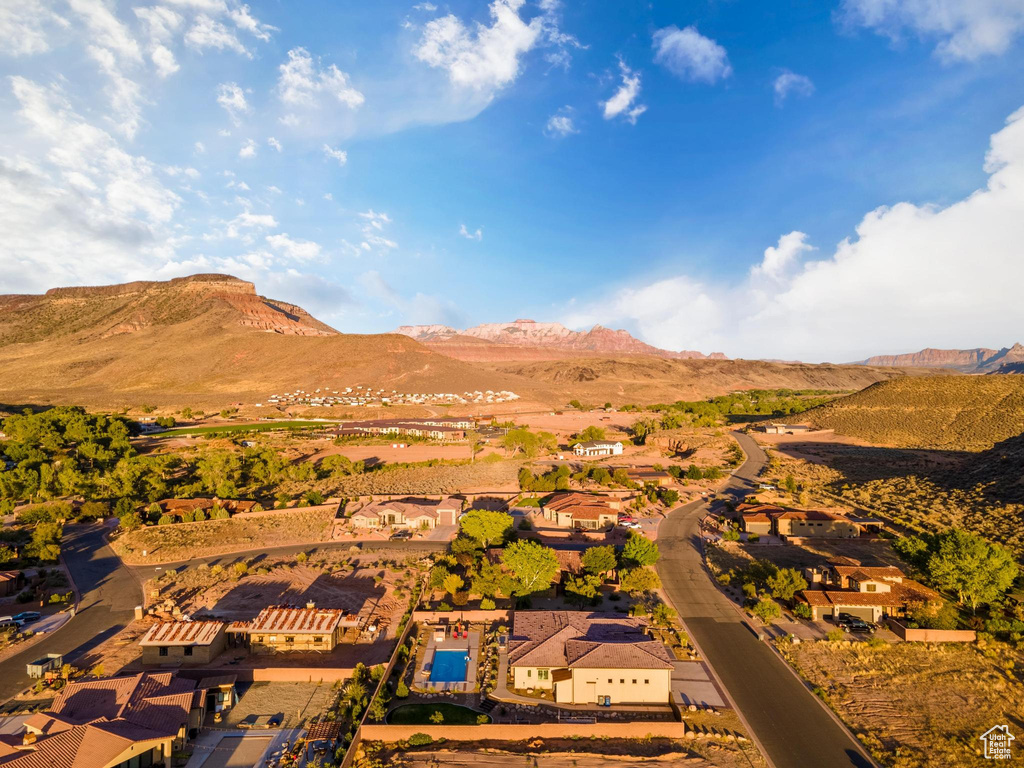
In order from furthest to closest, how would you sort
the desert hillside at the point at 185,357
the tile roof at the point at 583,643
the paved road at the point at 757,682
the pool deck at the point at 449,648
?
the desert hillside at the point at 185,357, the pool deck at the point at 449,648, the tile roof at the point at 583,643, the paved road at the point at 757,682

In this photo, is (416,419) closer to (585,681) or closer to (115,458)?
(115,458)

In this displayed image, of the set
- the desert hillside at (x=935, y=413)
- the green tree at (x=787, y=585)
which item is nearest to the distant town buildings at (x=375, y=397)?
the desert hillside at (x=935, y=413)

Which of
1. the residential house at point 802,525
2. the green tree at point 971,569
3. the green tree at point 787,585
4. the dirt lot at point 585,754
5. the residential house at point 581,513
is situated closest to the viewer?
the dirt lot at point 585,754

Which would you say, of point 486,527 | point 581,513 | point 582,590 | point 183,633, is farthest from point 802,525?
point 183,633

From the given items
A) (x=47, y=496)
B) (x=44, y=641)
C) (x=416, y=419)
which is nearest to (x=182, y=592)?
(x=44, y=641)

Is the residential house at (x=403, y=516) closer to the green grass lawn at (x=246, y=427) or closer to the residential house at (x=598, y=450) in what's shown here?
the residential house at (x=598, y=450)

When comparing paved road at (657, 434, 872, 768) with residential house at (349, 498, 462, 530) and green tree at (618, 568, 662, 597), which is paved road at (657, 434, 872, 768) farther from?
residential house at (349, 498, 462, 530)

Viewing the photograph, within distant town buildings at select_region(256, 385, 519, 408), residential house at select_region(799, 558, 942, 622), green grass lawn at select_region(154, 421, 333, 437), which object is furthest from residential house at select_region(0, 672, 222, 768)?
distant town buildings at select_region(256, 385, 519, 408)
